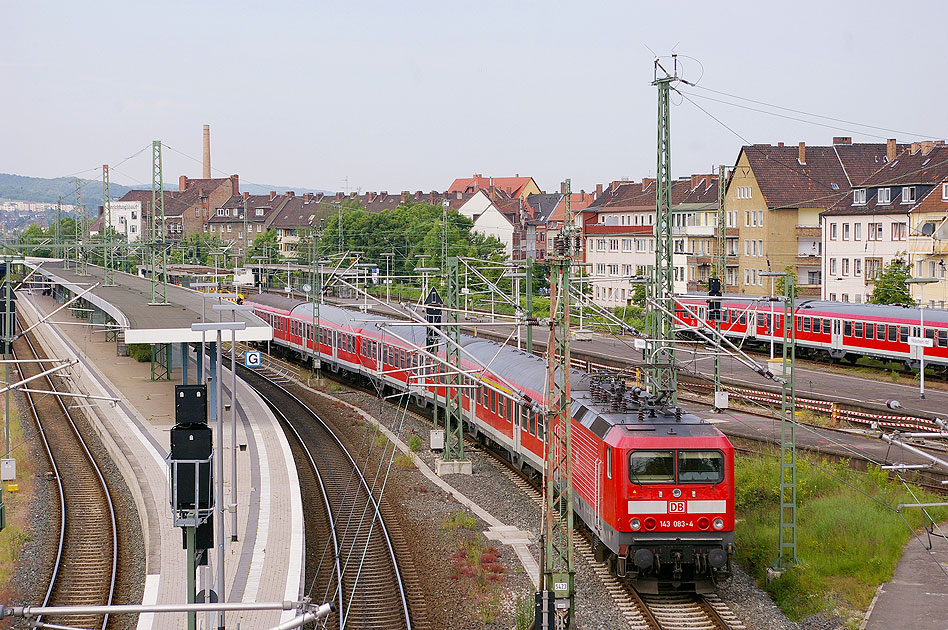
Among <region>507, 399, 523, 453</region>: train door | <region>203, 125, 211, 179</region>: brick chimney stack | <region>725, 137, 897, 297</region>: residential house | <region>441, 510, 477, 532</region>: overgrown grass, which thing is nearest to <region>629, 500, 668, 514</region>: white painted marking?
<region>441, 510, 477, 532</region>: overgrown grass

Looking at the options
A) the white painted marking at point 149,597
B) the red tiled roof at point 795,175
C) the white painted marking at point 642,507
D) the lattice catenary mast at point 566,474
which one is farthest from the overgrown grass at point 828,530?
the red tiled roof at point 795,175

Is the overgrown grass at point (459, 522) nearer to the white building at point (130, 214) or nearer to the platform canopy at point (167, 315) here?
the platform canopy at point (167, 315)

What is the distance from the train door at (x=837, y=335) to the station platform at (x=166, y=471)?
2304 cm

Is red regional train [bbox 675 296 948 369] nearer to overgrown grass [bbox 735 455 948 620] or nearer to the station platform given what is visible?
overgrown grass [bbox 735 455 948 620]

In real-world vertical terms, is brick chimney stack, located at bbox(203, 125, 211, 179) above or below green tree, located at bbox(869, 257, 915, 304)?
above

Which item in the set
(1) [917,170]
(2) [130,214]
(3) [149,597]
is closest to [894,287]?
A: (1) [917,170]

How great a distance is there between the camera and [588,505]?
58.6 ft

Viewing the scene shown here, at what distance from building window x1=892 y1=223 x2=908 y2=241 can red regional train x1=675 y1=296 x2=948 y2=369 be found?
10.2 meters

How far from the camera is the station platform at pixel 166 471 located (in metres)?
16.5

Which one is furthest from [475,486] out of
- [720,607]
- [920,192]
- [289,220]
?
[289,220]

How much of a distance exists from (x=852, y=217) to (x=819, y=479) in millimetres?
37885

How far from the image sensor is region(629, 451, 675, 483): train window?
15.9 m

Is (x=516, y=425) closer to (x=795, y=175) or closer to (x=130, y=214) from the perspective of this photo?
(x=795, y=175)

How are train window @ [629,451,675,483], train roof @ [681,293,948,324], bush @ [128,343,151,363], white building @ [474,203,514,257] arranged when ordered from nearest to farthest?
1. train window @ [629,451,675,483]
2. train roof @ [681,293,948,324]
3. bush @ [128,343,151,363]
4. white building @ [474,203,514,257]
